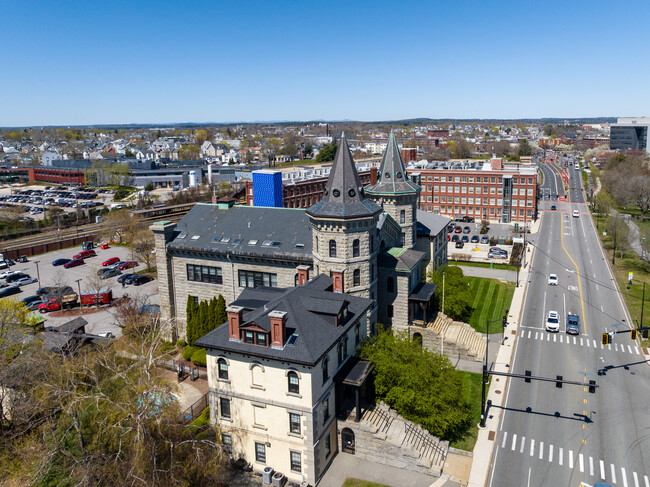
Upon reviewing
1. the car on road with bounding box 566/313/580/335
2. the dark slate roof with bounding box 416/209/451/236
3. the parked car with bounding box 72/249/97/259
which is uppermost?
the dark slate roof with bounding box 416/209/451/236

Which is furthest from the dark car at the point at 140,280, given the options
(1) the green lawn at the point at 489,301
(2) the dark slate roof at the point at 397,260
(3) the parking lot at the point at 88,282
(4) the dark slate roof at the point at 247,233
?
(1) the green lawn at the point at 489,301

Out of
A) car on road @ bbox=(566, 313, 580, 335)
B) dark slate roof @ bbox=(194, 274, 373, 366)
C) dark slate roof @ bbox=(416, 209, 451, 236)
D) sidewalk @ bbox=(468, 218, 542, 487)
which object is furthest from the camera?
dark slate roof @ bbox=(416, 209, 451, 236)

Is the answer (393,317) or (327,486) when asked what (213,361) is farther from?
(393,317)

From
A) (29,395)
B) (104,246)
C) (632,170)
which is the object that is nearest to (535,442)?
(29,395)

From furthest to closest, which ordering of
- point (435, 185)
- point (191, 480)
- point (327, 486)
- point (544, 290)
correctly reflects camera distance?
point (435, 185), point (544, 290), point (327, 486), point (191, 480)

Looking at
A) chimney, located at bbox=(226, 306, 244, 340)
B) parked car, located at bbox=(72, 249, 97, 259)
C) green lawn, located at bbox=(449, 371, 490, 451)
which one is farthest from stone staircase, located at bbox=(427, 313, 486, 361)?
parked car, located at bbox=(72, 249, 97, 259)

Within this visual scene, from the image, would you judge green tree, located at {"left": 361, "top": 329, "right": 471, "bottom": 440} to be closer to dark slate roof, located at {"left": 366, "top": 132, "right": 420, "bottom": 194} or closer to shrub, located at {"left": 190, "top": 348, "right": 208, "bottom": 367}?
shrub, located at {"left": 190, "top": 348, "right": 208, "bottom": 367}
